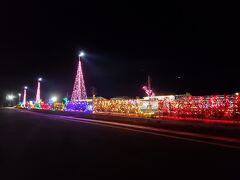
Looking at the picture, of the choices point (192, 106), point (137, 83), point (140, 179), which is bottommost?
point (140, 179)

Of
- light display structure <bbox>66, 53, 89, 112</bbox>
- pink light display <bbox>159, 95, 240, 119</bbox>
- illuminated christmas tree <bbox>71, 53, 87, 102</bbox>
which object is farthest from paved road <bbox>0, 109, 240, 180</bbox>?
light display structure <bbox>66, 53, 89, 112</bbox>

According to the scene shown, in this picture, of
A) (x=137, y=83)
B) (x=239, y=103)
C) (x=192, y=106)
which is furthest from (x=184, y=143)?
(x=137, y=83)

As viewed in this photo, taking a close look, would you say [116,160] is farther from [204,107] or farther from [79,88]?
[79,88]

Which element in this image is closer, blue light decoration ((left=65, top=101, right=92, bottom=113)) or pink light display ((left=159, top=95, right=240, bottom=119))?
pink light display ((left=159, top=95, right=240, bottom=119))

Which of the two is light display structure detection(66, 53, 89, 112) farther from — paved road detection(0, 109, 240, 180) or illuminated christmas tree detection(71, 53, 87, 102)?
paved road detection(0, 109, 240, 180)

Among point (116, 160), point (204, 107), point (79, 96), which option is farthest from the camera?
point (79, 96)

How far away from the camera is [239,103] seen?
2788cm

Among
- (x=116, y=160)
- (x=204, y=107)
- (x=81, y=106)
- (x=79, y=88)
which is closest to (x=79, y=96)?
(x=81, y=106)

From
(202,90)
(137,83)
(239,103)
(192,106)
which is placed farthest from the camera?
(137,83)

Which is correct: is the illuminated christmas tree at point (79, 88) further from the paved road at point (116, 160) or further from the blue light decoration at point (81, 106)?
the paved road at point (116, 160)

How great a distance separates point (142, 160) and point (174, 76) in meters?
91.4

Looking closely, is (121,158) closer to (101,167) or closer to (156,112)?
(101,167)

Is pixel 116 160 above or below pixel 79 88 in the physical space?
below

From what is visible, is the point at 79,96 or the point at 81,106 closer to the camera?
A: the point at 79,96
